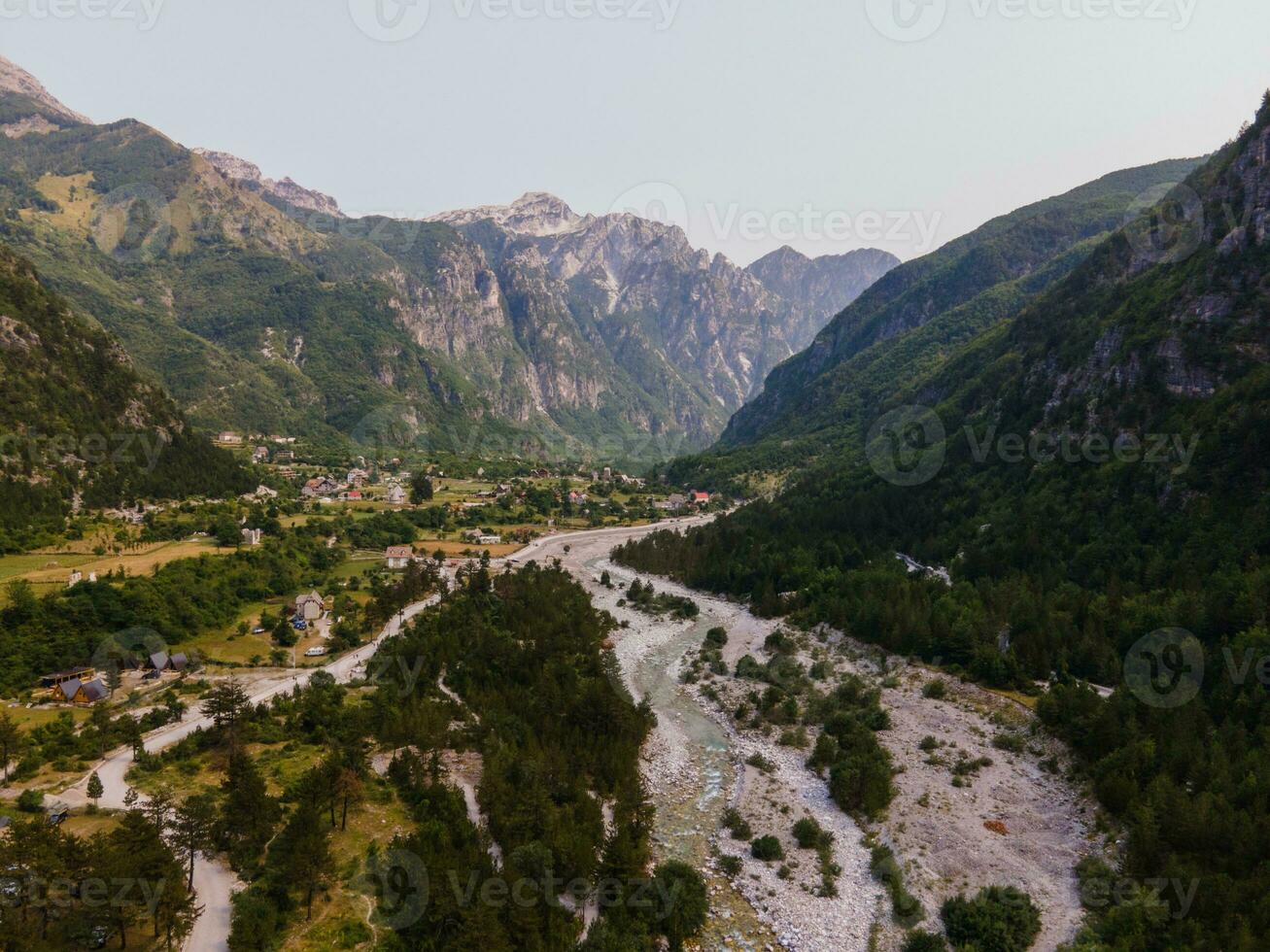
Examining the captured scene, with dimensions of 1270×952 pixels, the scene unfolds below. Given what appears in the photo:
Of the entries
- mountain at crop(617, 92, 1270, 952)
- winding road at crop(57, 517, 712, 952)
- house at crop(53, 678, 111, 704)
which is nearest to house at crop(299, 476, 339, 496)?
winding road at crop(57, 517, 712, 952)

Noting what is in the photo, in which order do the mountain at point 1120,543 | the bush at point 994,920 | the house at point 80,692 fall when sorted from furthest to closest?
the house at point 80,692, the mountain at point 1120,543, the bush at point 994,920

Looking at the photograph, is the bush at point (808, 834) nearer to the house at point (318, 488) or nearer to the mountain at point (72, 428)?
the mountain at point (72, 428)

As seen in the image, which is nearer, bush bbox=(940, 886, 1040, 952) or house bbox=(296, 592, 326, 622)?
bush bbox=(940, 886, 1040, 952)

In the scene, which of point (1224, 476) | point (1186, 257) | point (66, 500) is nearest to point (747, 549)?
point (1224, 476)

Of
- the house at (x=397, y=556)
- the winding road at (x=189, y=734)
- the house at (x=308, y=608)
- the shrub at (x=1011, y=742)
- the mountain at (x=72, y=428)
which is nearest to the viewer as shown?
the winding road at (x=189, y=734)

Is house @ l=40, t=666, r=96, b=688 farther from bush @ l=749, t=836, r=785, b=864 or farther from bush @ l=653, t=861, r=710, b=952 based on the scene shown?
bush @ l=749, t=836, r=785, b=864

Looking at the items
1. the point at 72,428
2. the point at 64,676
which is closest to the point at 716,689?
the point at 64,676

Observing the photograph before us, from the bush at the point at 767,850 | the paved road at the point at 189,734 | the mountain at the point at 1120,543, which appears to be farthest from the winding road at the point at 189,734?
the mountain at the point at 1120,543
